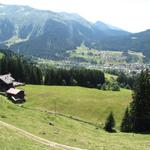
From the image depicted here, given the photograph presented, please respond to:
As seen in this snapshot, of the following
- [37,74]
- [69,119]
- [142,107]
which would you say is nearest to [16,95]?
[69,119]

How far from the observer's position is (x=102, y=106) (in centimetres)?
12119

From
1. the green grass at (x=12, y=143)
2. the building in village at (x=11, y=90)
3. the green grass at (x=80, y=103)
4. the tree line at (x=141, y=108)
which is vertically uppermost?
the green grass at (x=12, y=143)

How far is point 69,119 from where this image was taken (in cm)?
8394

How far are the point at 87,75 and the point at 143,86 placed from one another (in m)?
111

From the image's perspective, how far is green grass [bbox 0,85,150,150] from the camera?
168 ft

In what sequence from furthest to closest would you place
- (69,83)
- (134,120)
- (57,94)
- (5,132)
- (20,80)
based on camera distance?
(69,83) < (20,80) < (57,94) < (134,120) < (5,132)

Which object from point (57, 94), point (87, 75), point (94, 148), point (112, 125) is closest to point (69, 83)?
point (87, 75)

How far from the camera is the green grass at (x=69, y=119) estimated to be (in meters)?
51.2

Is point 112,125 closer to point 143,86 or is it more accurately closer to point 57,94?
point 143,86

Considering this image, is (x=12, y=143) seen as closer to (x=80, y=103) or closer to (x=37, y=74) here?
(x=80, y=103)

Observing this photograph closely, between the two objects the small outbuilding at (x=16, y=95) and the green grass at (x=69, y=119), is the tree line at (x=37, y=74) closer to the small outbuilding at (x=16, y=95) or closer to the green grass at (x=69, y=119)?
the green grass at (x=69, y=119)

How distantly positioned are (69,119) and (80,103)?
137ft

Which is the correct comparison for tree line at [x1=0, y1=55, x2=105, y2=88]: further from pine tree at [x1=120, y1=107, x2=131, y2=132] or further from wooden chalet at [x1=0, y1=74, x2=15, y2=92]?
pine tree at [x1=120, y1=107, x2=131, y2=132]

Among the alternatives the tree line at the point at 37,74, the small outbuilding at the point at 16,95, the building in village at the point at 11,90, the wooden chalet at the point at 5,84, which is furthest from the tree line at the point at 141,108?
the tree line at the point at 37,74
